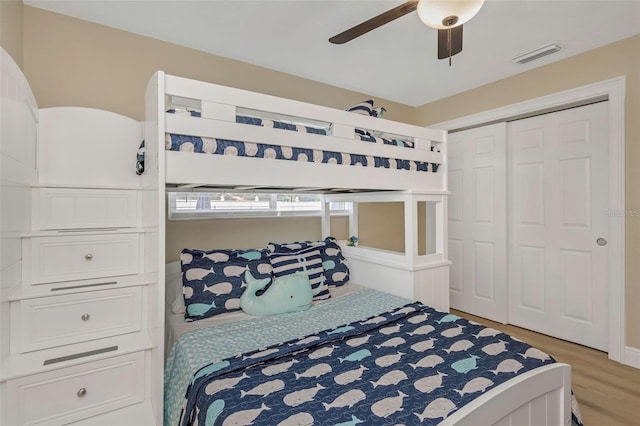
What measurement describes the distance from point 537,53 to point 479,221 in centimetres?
164

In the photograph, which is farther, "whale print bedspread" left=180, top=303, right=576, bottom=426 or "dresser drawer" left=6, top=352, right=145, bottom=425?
"dresser drawer" left=6, top=352, right=145, bottom=425

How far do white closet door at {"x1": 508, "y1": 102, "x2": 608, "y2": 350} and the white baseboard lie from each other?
0.19 meters

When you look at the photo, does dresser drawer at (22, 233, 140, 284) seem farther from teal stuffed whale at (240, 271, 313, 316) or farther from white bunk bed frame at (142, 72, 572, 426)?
teal stuffed whale at (240, 271, 313, 316)

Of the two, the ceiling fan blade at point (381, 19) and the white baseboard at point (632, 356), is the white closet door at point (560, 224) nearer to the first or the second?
the white baseboard at point (632, 356)

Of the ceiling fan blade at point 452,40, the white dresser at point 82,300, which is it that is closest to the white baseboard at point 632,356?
the ceiling fan blade at point 452,40

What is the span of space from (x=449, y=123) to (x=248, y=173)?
2.85 meters

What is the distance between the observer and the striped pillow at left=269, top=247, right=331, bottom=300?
223 cm

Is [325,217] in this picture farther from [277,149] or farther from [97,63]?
[97,63]

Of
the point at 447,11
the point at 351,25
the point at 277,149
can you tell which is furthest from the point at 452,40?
the point at 277,149

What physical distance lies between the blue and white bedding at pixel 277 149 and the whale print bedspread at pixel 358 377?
93 centimetres

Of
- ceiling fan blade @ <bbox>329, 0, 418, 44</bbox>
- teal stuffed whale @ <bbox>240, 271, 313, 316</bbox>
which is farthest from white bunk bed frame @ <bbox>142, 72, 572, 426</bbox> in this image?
teal stuffed whale @ <bbox>240, 271, 313, 316</bbox>

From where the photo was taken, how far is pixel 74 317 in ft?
4.91

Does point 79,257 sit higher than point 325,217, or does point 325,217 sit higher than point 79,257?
point 325,217

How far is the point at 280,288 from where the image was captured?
201 centimetres
